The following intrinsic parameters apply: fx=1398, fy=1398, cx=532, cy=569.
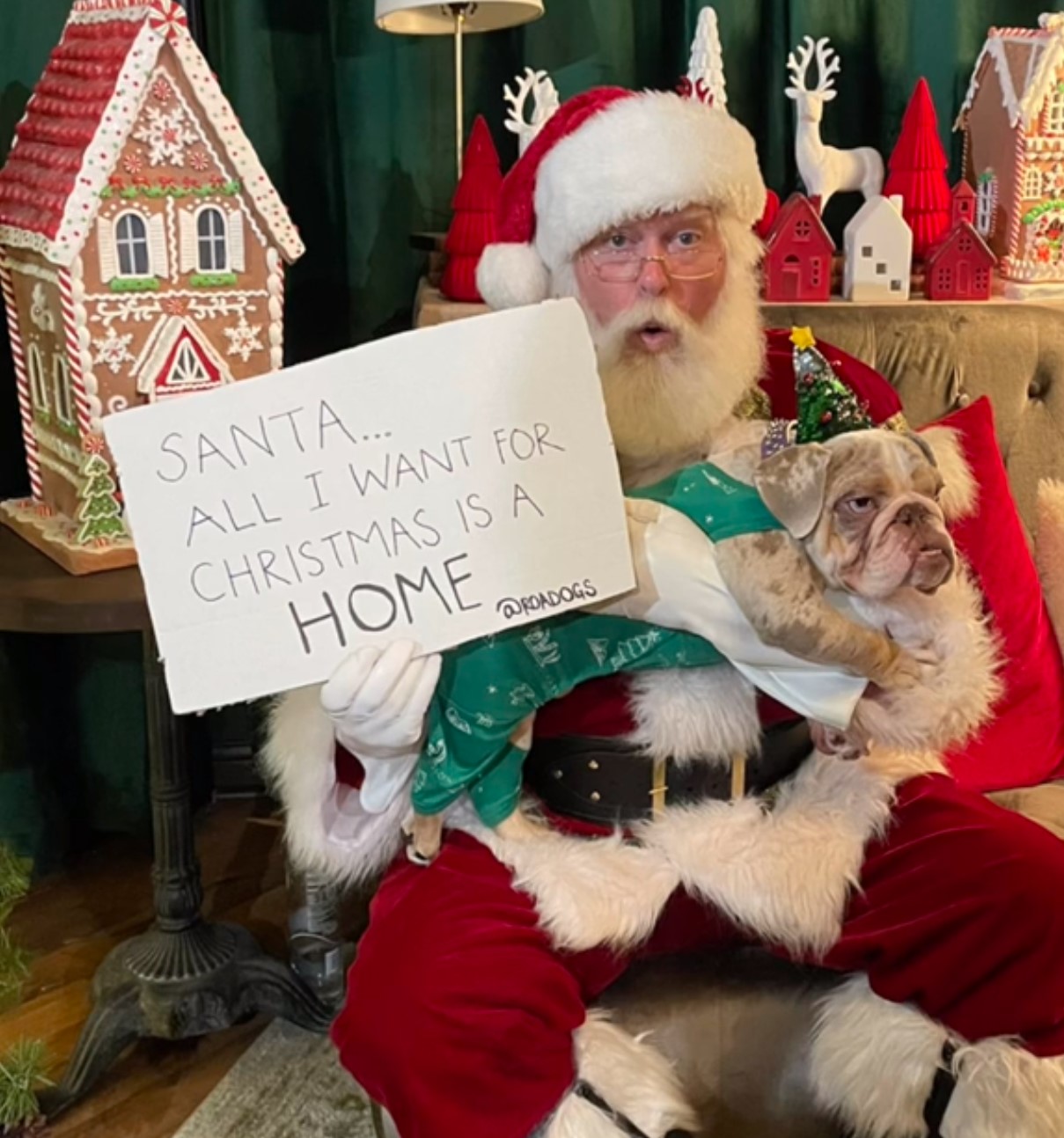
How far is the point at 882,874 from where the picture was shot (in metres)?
1.18

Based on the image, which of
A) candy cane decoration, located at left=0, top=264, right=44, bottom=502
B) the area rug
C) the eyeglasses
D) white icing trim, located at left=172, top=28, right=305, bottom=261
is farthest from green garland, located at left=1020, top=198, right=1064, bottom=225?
the area rug

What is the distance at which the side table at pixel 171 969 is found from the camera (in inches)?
62.4

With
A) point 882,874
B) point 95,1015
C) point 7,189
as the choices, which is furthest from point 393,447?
point 95,1015

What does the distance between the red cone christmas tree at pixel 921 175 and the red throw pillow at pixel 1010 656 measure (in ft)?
1.52

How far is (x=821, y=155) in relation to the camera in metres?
1.85

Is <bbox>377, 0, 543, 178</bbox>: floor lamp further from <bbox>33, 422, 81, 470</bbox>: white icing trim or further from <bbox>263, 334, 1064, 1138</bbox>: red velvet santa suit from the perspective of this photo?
<bbox>263, 334, 1064, 1138</bbox>: red velvet santa suit

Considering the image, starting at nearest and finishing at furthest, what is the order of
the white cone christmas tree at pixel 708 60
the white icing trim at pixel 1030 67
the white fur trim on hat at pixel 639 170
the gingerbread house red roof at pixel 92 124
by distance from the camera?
the white fur trim on hat at pixel 639 170
the gingerbread house red roof at pixel 92 124
the white icing trim at pixel 1030 67
the white cone christmas tree at pixel 708 60

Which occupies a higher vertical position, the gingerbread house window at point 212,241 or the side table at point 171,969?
the gingerbread house window at point 212,241

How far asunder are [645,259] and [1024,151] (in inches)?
30.9

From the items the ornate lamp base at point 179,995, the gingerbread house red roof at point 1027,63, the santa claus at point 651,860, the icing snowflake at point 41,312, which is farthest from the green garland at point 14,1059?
the gingerbread house red roof at point 1027,63

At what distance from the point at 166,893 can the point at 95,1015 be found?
0.53 feet

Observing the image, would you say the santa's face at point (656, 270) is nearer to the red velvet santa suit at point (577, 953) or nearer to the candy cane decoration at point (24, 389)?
the red velvet santa suit at point (577, 953)

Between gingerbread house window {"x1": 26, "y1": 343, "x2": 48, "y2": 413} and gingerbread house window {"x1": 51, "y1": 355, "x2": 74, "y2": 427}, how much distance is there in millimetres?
36

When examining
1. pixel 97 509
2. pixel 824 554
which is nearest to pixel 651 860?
pixel 824 554
